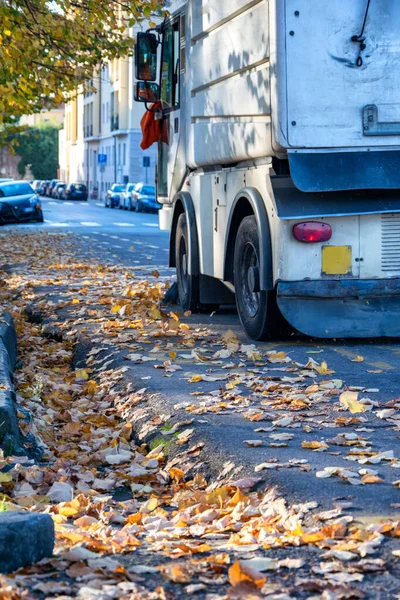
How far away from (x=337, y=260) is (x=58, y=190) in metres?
80.1

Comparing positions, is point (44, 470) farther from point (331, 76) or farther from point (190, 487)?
point (331, 76)

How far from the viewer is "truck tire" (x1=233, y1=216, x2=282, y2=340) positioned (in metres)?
9.79

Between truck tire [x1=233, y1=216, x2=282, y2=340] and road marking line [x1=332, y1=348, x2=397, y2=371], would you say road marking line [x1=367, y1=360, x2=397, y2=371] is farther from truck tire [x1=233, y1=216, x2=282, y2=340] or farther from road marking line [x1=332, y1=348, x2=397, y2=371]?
truck tire [x1=233, y1=216, x2=282, y2=340]

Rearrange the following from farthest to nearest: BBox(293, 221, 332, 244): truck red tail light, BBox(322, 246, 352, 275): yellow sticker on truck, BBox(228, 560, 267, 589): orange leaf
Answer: BBox(322, 246, 352, 275): yellow sticker on truck, BBox(293, 221, 332, 244): truck red tail light, BBox(228, 560, 267, 589): orange leaf

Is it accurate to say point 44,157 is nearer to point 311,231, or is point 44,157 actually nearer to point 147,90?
point 147,90

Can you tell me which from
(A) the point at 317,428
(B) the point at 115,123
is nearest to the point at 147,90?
(A) the point at 317,428

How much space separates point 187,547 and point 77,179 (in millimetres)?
111492

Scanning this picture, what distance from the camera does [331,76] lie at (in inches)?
357

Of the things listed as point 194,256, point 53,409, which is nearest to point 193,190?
point 194,256

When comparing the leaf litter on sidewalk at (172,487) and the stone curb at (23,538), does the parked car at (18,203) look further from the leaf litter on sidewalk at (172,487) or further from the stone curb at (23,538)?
the stone curb at (23,538)

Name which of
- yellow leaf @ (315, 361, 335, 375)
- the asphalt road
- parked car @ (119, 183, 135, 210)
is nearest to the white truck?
the asphalt road

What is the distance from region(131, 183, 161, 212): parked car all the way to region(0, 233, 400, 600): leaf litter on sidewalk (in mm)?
47654

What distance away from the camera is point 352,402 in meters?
7.10

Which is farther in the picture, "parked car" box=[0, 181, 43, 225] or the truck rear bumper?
"parked car" box=[0, 181, 43, 225]
